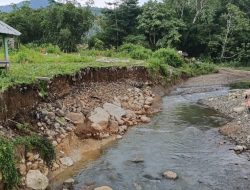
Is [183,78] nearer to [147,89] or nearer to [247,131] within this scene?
[147,89]

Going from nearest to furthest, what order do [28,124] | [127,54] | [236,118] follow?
1. [28,124]
2. [236,118]
3. [127,54]

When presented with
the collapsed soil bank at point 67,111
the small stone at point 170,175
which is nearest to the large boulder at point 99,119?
the collapsed soil bank at point 67,111

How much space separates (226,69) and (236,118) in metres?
22.6

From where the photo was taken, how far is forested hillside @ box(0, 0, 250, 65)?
132 ft

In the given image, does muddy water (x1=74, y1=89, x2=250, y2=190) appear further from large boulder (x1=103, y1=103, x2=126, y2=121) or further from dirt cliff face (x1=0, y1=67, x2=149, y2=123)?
dirt cliff face (x1=0, y1=67, x2=149, y2=123)

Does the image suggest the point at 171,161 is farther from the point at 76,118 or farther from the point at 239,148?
the point at 76,118

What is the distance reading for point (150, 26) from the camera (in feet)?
139

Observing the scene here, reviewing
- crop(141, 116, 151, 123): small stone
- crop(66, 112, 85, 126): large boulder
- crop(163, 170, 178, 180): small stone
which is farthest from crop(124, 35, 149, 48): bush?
crop(163, 170, 178, 180): small stone

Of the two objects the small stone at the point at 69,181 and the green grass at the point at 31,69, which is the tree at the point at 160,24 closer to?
the green grass at the point at 31,69

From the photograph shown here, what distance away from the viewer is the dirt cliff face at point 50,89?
12.0 metres

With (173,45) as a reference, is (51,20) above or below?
above

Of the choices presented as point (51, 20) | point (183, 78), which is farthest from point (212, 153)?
point (51, 20)

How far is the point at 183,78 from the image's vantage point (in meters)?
32.7

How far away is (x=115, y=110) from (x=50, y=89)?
367cm
